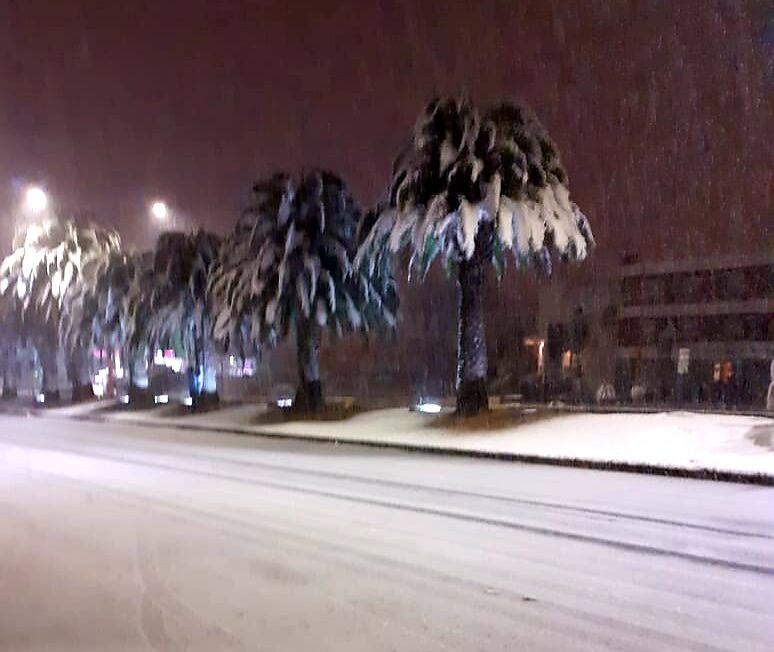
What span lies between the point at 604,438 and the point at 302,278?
13186 mm

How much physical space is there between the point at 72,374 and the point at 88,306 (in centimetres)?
1119

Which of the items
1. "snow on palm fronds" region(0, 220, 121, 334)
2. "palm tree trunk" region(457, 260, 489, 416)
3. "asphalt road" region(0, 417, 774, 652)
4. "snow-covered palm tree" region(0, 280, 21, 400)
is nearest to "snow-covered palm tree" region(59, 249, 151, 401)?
"snow on palm fronds" region(0, 220, 121, 334)

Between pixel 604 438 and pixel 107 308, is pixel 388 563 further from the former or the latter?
pixel 107 308

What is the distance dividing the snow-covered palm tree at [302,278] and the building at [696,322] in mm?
16627

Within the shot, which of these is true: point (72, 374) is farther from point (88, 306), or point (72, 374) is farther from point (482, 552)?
point (482, 552)

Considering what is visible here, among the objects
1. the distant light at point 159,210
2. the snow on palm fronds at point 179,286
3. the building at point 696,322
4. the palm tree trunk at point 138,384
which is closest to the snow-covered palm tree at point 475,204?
the snow on palm fronds at point 179,286

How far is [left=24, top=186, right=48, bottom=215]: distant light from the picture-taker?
173 ft

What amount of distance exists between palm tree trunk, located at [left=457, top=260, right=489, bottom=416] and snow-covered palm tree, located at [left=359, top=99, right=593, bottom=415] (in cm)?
3

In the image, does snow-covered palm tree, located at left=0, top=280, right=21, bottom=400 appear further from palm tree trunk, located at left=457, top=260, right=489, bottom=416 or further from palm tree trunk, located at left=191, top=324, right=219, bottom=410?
palm tree trunk, located at left=457, top=260, right=489, bottom=416

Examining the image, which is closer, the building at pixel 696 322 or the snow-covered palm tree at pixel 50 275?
the building at pixel 696 322

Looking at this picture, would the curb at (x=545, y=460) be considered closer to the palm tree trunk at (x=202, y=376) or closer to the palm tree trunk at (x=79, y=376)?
the palm tree trunk at (x=202, y=376)

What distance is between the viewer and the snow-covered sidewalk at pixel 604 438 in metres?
17.1

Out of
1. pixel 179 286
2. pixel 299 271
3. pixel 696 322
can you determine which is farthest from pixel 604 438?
pixel 696 322

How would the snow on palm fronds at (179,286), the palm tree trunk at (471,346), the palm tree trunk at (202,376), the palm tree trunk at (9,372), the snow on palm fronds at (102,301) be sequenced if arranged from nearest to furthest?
the palm tree trunk at (471,346) → the snow on palm fronds at (179,286) → the palm tree trunk at (202,376) → the snow on palm fronds at (102,301) → the palm tree trunk at (9,372)
